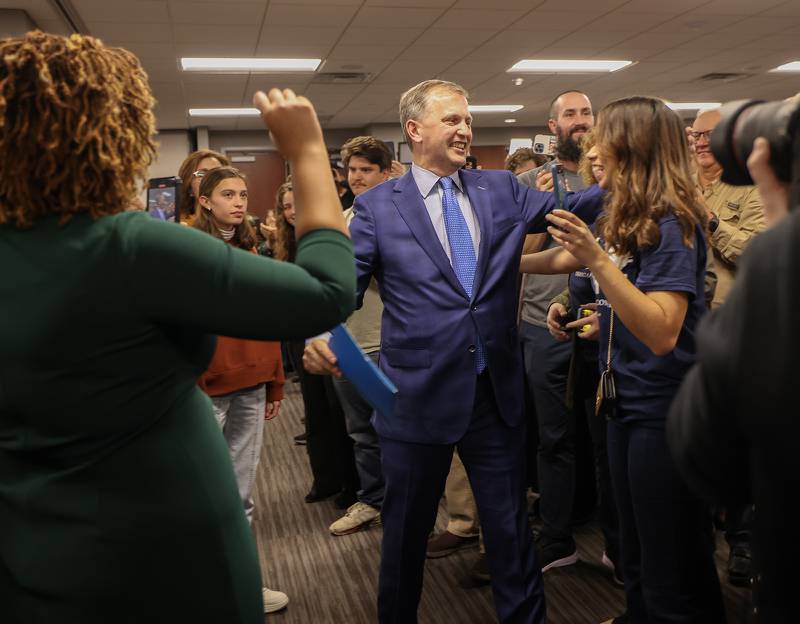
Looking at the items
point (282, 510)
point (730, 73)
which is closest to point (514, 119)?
point (730, 73)

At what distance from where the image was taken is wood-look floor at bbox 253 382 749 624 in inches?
92.0

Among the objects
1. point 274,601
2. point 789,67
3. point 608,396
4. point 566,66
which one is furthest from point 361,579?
point 789,67

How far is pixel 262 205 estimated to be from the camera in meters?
12.7

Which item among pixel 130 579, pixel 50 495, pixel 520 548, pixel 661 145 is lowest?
pixel 520 548

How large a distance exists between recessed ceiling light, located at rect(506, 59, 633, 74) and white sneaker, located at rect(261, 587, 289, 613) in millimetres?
6618

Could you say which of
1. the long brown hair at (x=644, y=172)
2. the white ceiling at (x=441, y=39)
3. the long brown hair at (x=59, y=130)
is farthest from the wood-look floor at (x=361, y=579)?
the white ceiling at (x=441, y=39)

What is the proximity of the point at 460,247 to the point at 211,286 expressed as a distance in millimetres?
1134

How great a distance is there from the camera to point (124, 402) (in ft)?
2.91

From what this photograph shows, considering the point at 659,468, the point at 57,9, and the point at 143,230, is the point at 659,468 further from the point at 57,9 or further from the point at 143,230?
the point at 57,9

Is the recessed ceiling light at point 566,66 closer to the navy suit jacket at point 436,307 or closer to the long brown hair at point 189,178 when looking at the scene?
the long brown hair at point 189,178

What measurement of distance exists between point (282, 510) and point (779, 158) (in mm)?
3002

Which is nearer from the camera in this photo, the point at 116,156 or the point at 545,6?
the point at 116,156

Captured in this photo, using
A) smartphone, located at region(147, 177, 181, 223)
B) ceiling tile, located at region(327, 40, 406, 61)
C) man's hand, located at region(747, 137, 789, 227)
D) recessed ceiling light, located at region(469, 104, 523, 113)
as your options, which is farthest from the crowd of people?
recessed ceiling light, located at region(469, 104, 523, 113)

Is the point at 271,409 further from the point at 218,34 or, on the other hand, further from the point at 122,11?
the point at 218,34
